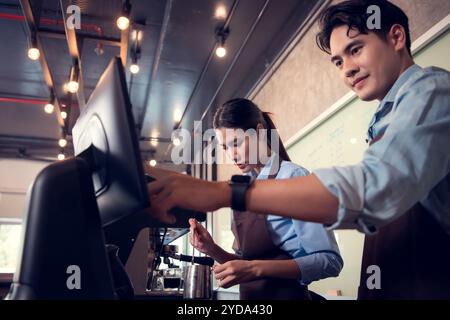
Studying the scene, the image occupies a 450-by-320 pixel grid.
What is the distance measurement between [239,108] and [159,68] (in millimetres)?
3098

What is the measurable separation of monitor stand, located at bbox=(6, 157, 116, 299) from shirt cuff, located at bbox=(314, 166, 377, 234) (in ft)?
1.22

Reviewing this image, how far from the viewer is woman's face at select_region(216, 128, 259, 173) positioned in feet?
5.47

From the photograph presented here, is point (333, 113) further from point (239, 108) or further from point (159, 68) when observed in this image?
point (159, 68)

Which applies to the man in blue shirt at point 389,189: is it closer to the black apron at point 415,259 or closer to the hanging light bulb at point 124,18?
the black apron at point 415,259

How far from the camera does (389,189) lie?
0.66 meters

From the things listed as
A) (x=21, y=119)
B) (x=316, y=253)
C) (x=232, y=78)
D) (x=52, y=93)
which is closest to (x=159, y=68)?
(x=232, y=78)

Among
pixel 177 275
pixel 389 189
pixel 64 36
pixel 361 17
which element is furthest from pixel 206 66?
pixel 389 189

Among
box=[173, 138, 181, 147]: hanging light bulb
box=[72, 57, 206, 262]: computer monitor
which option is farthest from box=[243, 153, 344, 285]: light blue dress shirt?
box=[173, 138, 181, 147]: hanging light bulb

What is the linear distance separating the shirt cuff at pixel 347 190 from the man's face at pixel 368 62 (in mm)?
395

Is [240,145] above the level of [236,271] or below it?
above

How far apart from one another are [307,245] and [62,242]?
38.2 inches

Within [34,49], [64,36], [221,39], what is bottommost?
[34,49]

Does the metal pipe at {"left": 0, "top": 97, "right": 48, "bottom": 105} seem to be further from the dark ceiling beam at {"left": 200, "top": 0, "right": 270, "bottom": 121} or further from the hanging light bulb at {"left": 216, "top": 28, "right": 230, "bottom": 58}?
the hanging light bulb at {"left": 216, "top": 28, "right": 230, "bottom": 58}

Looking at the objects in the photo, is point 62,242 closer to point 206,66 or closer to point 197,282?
point 197,282
